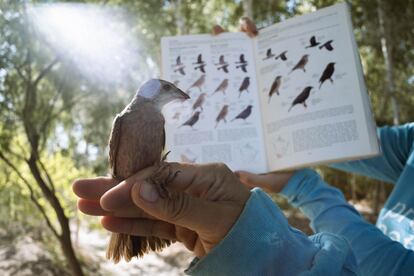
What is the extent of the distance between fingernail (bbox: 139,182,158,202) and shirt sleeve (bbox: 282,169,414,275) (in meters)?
1.15

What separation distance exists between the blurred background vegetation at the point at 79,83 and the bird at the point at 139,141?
5.60 meters

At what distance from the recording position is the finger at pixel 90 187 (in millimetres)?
1604

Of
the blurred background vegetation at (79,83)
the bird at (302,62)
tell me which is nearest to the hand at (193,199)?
the bird at (302,62)

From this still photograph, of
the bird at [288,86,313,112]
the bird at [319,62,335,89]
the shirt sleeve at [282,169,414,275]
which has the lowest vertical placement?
the shirt sleeve at [282,169,414,275]

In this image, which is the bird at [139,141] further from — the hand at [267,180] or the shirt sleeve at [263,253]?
the hand at [267,180]

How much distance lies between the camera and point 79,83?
421 inches

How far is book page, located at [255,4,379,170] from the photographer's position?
8.03 feet

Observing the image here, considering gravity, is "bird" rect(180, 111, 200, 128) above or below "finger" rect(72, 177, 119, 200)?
above

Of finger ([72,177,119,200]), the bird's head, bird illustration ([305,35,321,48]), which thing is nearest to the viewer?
finger ([72,177,119,200])

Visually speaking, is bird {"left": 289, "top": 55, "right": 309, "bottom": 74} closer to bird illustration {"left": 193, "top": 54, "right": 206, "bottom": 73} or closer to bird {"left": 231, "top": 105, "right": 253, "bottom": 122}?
bird {"left": 231, "top": 105, "right": 253, "bottom": 122}

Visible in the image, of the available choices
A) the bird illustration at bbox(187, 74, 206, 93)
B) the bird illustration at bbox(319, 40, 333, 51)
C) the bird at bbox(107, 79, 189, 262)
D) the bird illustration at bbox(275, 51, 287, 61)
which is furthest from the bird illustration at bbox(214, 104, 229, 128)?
the bird illustration at bbox(319, 40, 333, 51)

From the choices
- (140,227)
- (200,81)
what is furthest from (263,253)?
(200,81)

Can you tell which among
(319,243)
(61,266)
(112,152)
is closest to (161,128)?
(112,152)

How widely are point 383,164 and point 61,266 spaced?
29.3ft
